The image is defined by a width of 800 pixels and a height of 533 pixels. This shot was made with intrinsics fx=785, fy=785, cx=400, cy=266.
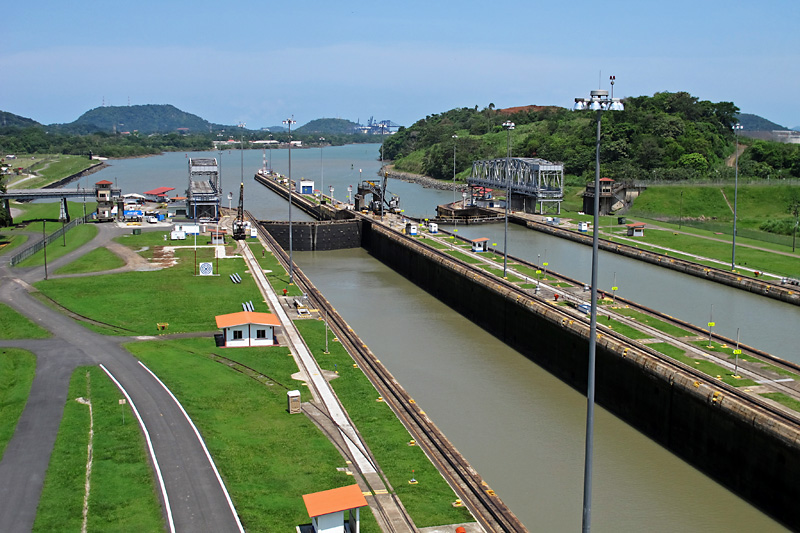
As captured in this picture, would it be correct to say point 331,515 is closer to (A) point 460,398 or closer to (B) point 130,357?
(A) point 460,398

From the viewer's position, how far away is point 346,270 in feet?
238

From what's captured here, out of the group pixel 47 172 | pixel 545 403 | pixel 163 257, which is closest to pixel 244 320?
pixel 545 403

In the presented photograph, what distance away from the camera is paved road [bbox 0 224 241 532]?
864 inches

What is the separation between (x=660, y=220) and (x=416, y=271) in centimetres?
3966

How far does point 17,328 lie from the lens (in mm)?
41375

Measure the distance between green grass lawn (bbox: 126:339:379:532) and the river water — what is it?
6.29m

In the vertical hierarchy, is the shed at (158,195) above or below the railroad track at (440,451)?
above

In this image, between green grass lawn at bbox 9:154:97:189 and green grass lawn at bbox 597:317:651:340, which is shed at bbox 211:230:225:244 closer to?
green grass lawn at bbox 597:317:651:340

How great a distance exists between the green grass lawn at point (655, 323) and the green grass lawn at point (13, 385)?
97.2 feet

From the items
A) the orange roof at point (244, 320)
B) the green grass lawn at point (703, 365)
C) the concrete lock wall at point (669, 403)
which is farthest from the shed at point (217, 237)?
the green grass lawn at point (703, 365)

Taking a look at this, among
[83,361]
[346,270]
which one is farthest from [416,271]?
[83,361]

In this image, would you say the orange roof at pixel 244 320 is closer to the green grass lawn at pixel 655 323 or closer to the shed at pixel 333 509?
the shed at pixel 333 509

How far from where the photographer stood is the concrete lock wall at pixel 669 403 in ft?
85.9

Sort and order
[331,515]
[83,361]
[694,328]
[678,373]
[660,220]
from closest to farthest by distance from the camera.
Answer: [331,515] → [678,373] → [83,361] → [694,328] → [660,220]
